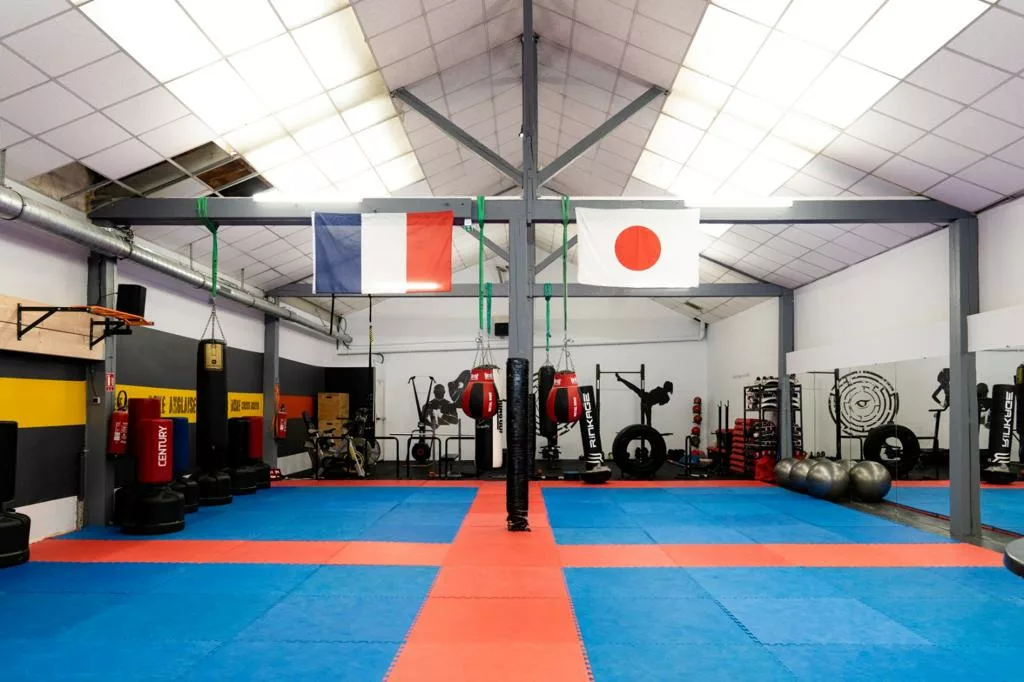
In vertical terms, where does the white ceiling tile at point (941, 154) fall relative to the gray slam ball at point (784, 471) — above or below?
above

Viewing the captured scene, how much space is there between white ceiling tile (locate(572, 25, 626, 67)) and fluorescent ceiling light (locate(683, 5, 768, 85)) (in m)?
0.82

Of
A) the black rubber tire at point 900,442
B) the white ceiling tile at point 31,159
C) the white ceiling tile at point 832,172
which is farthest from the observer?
Answer: the black rubber tire at point 900,442

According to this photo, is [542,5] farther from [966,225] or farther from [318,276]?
[966,225]

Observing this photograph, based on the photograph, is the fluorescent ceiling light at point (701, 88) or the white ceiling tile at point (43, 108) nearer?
the white ceiling tile at point (43, 108)

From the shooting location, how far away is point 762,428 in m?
11.3

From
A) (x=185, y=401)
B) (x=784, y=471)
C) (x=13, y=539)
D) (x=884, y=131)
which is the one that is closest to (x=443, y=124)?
(x=884, y=131)

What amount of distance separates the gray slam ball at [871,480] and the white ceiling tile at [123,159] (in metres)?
8.82

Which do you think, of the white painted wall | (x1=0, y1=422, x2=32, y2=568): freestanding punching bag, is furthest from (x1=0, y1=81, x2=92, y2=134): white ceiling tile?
the white painted wall

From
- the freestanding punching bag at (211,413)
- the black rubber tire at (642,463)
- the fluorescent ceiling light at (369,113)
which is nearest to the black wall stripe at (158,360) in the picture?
the freestanding punching bag at (211,413)

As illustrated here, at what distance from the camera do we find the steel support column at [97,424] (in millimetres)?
6781

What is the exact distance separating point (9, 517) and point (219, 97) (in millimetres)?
3840

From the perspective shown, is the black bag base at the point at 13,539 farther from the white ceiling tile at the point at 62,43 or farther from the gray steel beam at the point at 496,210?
the white ceiling tile at the point at 62,43

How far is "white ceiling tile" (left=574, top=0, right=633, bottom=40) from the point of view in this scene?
6293 mm

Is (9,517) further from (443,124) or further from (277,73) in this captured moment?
(443,124)
